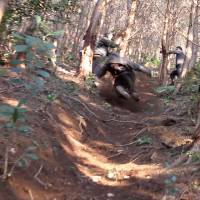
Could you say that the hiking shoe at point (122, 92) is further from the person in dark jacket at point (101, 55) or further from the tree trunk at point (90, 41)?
the tree trunk at point (90, 41)

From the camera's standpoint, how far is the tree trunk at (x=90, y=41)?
47.8 ft

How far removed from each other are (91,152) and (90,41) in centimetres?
705

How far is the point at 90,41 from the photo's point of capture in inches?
581

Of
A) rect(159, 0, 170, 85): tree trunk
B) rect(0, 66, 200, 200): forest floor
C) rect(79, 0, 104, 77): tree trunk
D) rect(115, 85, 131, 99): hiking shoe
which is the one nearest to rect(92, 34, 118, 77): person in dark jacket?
rect(79, 0, 104, 77): tree trunk

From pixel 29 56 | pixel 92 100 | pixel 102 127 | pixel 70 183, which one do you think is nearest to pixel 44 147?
pixel 70 183

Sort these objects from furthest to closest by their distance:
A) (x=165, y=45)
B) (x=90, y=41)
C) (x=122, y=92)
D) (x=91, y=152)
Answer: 1. (x=165, y=45)
2. (x=90, y=41)
3. (x=122, y=92)
4. (x=91, y=152)

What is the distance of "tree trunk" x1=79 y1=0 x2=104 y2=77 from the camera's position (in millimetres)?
14562

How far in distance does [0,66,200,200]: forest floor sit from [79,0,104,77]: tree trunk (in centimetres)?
173

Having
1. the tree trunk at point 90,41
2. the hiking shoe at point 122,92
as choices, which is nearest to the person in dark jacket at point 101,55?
the tree trunk at point 90,41

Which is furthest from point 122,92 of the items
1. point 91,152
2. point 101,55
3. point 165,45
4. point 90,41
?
point 91,152

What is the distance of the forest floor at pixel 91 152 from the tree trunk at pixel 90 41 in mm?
1728

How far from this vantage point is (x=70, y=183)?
6230mm

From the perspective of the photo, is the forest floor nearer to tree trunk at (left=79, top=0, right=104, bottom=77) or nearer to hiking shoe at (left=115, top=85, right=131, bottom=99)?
hiking shoe at (left=115, top=85, right=131, bottom=99)

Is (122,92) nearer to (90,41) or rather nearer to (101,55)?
(101,55)
